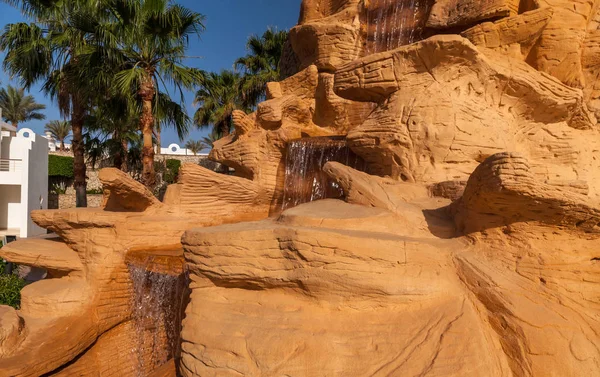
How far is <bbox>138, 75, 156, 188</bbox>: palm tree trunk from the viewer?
30.2 ft

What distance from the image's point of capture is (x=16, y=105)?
102 ft

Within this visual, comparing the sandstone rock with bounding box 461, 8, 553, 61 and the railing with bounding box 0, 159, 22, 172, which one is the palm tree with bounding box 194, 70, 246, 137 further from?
the sandstone rock with bounding box 461, 8, 553, 61

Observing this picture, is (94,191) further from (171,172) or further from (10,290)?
(10,290)

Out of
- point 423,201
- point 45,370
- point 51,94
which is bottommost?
point 45,370

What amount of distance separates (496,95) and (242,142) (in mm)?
3734

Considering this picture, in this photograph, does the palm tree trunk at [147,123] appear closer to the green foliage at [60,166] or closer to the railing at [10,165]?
the railing at [10,165]

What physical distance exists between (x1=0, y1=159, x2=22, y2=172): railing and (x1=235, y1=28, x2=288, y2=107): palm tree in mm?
8775

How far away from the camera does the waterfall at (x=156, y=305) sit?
4648 mm

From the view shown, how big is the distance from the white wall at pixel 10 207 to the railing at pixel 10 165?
114 centimetres

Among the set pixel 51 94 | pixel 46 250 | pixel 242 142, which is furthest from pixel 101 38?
pixel 46 250

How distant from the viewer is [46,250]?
538 centimetres

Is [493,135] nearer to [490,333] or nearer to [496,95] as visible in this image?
[496,95]

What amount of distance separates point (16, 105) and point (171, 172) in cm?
1581

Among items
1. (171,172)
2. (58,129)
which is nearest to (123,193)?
(171,172)
